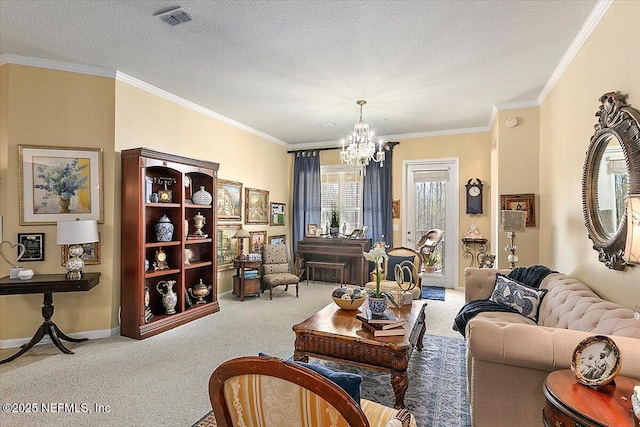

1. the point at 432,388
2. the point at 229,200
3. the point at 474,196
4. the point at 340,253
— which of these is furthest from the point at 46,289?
the point at 474,196

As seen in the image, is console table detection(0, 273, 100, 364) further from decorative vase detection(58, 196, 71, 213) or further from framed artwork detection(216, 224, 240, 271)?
framed artwork detection(216, 224, 240, 271)

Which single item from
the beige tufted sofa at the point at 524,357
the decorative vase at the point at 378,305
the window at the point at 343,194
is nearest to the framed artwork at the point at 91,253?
the decorative vase at the point at 378,305

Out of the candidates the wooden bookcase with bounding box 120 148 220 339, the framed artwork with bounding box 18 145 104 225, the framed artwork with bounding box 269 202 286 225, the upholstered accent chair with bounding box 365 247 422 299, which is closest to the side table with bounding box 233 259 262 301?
the wooden bookcase with bounding box 120 148 220 339

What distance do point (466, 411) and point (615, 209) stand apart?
1822mm

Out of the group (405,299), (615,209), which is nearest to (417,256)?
(405,299)

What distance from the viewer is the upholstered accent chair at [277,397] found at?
874mm

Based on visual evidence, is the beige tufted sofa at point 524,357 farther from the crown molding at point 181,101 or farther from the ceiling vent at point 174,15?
the crown molding at point 181,101

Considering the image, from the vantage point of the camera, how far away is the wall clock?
5.90m

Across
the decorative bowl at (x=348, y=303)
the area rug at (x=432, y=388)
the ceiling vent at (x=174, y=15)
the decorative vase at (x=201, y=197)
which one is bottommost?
the area rug at (x=432, y=388)

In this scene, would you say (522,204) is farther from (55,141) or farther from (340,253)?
(55,141)

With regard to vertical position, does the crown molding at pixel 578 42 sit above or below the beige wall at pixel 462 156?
above

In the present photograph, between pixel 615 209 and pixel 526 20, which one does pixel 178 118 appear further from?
pixel 615 209

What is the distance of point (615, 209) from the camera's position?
233cm

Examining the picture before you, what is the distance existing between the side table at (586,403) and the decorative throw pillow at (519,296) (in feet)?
Answer: 5.01
